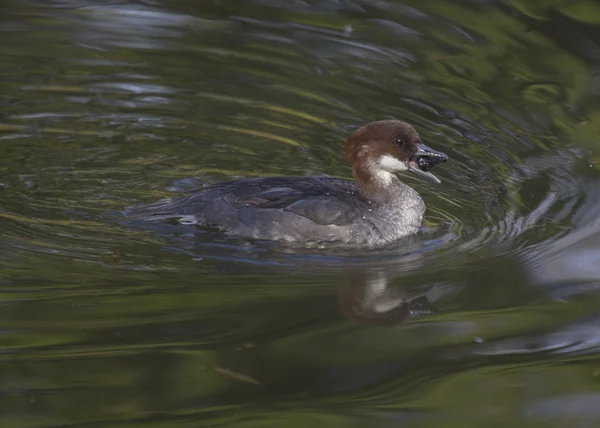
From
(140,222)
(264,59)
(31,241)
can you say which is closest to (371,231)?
(140,222)

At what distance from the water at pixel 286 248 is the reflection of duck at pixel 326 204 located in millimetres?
161

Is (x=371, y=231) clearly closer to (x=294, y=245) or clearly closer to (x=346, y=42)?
(x=294, y=245)

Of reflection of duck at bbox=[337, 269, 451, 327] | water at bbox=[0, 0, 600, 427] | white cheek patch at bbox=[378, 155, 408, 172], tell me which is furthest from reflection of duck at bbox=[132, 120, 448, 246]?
reflection of duck at bbox=[337, 269, 451, 327]

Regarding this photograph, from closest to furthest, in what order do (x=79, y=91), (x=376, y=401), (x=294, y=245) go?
1. (x=376, y=401)
2. (x=294, y=245)
3. (x=79, y=91)

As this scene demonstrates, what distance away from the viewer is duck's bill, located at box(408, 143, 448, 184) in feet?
25.8

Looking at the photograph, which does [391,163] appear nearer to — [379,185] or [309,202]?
[379,185]

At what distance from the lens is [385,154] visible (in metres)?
7.96

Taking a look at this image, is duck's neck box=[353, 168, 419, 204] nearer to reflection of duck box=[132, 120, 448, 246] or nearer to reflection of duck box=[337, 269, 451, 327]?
reflection of duck box=[132, 120, 448, 246]

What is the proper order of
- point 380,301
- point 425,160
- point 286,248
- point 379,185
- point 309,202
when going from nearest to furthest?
1. point 380,301
2. point 286,248
3. point 309,202
4. point 425,160
5. point 379,185

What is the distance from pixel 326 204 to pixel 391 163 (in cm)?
67

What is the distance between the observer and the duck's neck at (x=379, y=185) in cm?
805

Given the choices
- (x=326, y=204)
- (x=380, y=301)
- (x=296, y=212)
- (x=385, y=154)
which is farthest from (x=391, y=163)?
(x=380, y=301)

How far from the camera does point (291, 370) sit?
5301mm

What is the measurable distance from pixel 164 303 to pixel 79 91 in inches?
162
